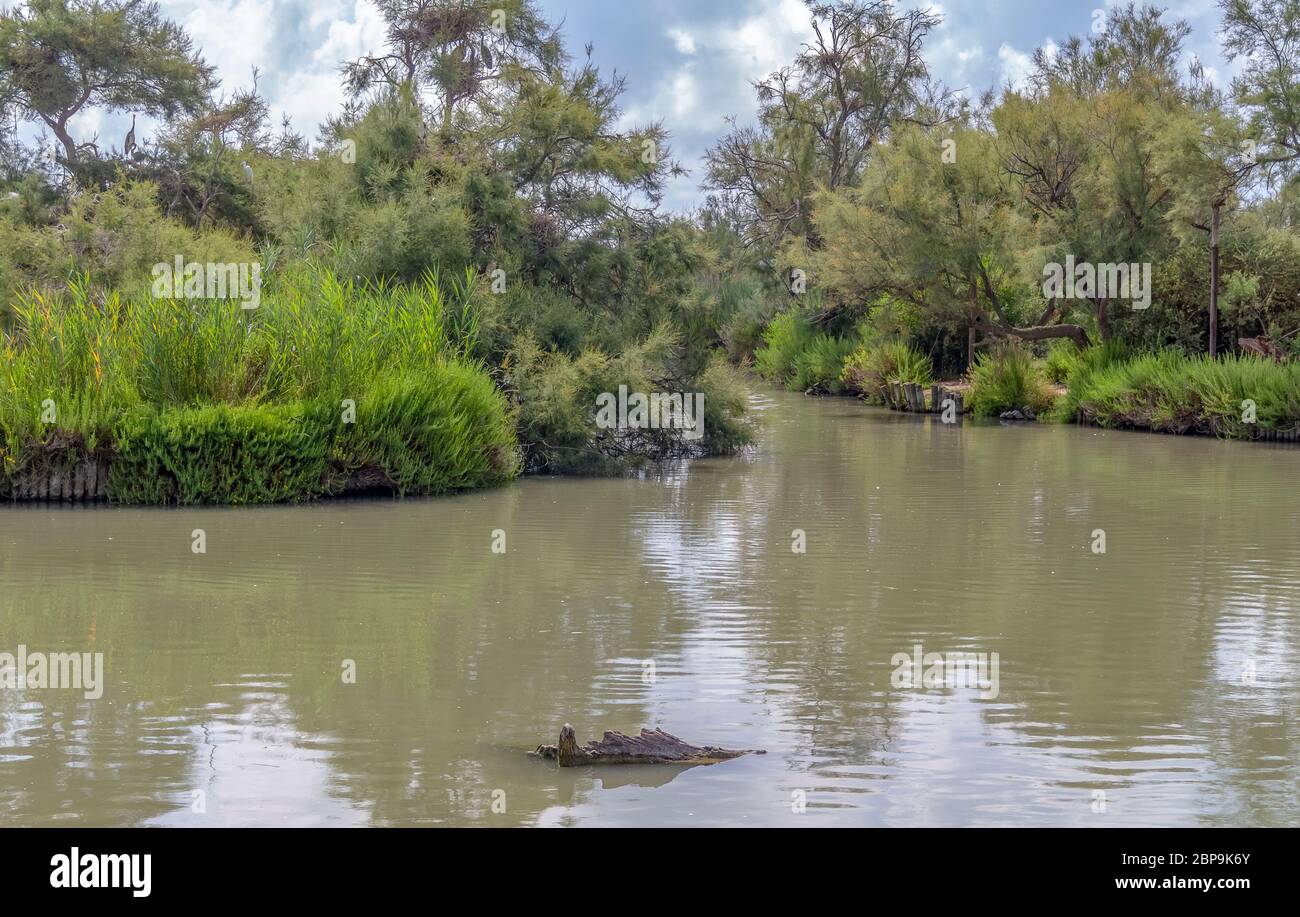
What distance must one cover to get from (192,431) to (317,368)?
1687 millimetres

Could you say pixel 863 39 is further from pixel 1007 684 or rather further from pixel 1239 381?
pixel 1007 684

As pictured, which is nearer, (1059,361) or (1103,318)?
(1103,318)

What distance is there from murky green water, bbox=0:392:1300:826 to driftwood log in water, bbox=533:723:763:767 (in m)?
0.09

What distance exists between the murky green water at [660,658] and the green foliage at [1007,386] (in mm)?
14929

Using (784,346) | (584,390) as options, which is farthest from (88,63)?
(584,390)

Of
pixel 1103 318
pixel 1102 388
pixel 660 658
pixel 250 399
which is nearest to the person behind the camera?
pixel 660 658

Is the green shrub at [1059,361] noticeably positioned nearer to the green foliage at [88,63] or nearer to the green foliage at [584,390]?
the green foliage at [584,390]

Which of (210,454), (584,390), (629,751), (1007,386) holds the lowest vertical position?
(629,751)

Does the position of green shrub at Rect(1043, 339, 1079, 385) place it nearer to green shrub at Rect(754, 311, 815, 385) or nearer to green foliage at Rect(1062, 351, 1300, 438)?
green foliage at Rect(1062, 351, 1300, 438)

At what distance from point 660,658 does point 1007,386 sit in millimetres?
24447

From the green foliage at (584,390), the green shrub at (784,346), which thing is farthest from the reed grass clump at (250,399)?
the green shrub at (784,346)

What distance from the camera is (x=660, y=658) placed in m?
9.03

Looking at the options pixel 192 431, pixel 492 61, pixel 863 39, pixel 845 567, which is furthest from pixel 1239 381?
pixel 863 39

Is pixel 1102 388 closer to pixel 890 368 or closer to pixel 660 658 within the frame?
pixel 890 368
